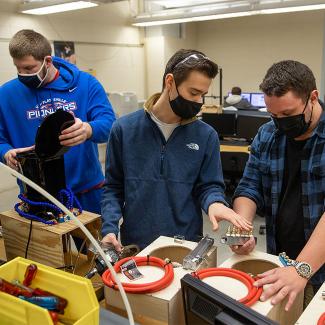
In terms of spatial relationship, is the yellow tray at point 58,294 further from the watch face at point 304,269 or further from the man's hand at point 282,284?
the watch face at point 304,269

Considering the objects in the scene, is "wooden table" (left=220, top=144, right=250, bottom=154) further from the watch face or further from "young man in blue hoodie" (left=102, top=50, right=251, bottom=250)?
the watch face

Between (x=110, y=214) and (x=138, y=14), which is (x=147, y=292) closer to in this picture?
(x=110, y=214)

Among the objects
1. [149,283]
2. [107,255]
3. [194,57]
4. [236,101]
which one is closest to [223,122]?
[236,101]

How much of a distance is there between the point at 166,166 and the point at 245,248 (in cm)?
42

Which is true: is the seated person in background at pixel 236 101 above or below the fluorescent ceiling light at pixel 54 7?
below

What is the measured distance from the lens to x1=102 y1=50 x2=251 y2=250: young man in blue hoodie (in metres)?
1.25

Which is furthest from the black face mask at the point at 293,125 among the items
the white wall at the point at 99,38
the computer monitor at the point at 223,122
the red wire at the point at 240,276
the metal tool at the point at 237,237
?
the white wall at the point at 99,38

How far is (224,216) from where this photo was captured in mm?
1055

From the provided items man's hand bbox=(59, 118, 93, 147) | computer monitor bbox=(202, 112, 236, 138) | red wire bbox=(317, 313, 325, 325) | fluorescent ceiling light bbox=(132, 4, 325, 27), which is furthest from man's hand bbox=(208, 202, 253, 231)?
fluorescent ceiling light bbox=(132, 4, 325, 27)

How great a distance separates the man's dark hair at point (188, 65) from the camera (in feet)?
3.83

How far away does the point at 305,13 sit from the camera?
22.8ft

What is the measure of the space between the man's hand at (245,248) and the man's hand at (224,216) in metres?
0.04

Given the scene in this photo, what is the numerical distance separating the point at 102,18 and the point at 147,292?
6.06m

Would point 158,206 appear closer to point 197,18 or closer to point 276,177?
point 276,177
